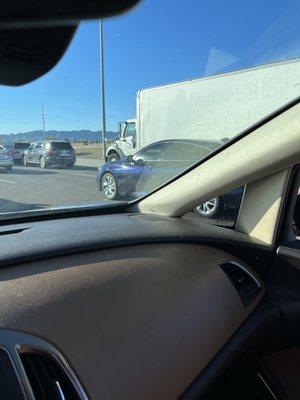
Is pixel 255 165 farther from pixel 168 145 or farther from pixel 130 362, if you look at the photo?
pixel 130 362

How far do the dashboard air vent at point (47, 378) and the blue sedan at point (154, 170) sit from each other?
1.44 m

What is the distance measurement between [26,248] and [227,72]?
163 cm

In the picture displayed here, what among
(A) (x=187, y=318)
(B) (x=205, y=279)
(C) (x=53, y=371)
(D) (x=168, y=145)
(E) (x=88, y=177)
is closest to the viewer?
(C) (x=53, y=371)

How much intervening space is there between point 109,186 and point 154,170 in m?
0.43

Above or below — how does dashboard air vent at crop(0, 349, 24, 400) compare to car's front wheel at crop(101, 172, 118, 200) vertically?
below

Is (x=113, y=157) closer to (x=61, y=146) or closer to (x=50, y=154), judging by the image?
(x=61, y=146)

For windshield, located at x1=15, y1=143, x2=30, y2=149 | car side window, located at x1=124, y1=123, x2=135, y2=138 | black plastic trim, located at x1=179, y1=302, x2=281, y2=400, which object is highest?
car side window, located at x1=124, y1=123, x2=135, y2=138

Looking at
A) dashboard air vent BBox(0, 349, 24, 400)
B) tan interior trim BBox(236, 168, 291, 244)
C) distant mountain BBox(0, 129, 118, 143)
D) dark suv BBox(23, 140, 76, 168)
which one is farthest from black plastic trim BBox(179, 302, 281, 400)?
dark suv BBox(23, 140, 76, 168)

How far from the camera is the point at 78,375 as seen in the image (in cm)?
188

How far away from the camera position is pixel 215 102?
10.6 feet

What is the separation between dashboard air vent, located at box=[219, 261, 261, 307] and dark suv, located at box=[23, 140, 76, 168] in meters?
1.22

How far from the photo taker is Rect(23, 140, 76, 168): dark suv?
3109 millimetres

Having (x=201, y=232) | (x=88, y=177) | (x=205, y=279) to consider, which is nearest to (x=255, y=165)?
(x=201, y=232)

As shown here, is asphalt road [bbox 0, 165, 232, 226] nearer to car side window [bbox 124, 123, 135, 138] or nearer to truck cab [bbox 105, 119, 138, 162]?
truck cab [bbox 105, 119, 138, 162]
